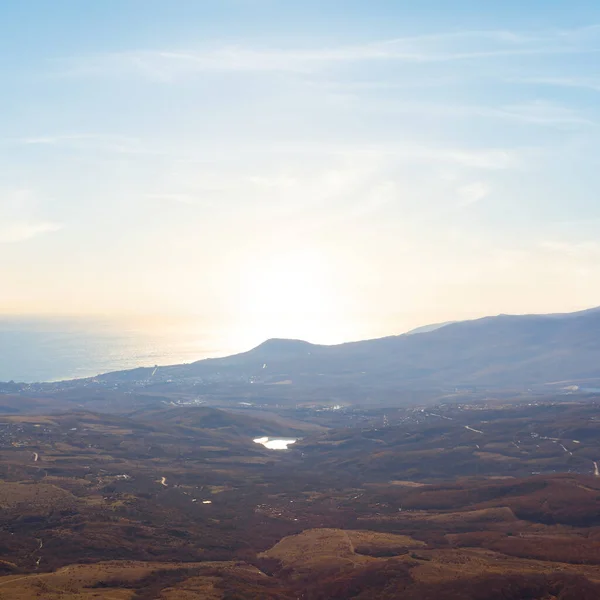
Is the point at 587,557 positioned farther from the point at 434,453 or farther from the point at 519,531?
the point at 434,453

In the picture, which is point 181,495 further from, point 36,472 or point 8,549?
point 8,549

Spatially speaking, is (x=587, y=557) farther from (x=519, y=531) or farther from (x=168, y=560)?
(x=168, y=560)

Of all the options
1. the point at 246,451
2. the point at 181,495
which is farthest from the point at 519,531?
the point at 246,451

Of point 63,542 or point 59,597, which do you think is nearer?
point 59,597

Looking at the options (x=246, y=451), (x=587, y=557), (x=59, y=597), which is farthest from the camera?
(x=246, y=451)

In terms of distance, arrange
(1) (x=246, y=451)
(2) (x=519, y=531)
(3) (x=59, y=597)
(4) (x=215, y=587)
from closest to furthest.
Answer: (3) (x=59, y=597), (4) (x=215, y=587), (2) (x=519, y=531), (1) (x=246, y=451)

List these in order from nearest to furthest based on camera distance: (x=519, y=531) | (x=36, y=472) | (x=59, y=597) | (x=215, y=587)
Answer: (x=59, y=597)
(x=215, y=587)
(x=519, y=531)
(x=36, y=472)

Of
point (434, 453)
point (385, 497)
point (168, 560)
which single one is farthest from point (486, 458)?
point (168, 560)

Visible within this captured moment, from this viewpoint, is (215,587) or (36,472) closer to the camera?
(215,587)

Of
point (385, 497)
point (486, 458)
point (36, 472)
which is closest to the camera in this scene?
point (385, 497)
